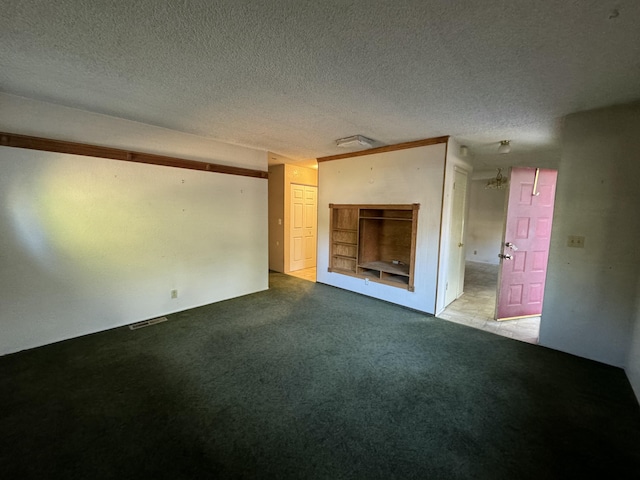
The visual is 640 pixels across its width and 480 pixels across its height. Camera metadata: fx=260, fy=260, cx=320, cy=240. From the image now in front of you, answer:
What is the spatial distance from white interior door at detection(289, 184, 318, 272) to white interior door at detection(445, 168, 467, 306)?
A: 3410 millimetres

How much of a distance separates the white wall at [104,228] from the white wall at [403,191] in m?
1.67

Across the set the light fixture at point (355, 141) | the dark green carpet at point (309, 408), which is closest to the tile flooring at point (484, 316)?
the dark green carpet at point (309, 408)

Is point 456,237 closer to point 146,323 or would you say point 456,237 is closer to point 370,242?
point 370,242

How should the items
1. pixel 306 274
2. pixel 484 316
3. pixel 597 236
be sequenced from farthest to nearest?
pixel 306 274, pixel 484 316, pixel 597 236

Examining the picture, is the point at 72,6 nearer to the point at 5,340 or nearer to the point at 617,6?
the point at 617,6

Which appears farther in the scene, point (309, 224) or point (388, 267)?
point (309, 224)

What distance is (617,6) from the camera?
123 cm

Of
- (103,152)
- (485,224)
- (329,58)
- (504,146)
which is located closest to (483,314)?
(504,146)

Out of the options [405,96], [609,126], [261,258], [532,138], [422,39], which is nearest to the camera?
[422,39]

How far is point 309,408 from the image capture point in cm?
193

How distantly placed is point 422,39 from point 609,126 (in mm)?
2332

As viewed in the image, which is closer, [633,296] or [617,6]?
[617,6]

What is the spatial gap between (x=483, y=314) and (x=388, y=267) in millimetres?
1510

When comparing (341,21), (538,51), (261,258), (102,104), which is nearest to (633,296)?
(538,51)
